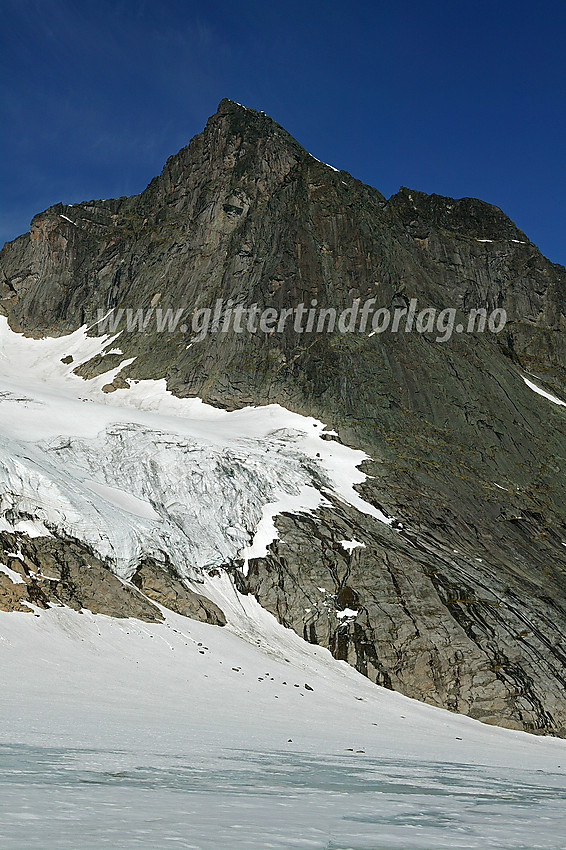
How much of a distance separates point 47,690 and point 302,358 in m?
38.8

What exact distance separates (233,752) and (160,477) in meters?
23.4

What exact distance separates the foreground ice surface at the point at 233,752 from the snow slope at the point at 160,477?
12.8 feet

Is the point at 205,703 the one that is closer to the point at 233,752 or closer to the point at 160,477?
the point at 233,752

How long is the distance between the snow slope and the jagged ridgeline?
1.35 metres

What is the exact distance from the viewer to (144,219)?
262 ft

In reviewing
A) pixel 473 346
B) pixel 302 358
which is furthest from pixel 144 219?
pixel 473 346

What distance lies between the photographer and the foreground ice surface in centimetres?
497

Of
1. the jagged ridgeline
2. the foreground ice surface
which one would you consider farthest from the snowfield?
the jagged ridgeline

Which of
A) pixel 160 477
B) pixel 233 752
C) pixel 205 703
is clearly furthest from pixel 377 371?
pixel 233 752

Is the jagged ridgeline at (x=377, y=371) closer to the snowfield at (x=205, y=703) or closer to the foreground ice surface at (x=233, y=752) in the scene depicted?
the snowfield at (x=205, y=703)

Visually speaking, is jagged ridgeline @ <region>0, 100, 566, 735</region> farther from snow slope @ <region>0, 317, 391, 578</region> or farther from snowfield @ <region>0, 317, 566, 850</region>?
snowfield @ <region>0, 317, 566, 850</region>

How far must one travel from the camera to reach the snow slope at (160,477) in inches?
1056

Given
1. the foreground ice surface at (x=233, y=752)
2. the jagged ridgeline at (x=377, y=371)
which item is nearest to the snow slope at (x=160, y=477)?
the jagged ridgeline at (x=377, y=371)

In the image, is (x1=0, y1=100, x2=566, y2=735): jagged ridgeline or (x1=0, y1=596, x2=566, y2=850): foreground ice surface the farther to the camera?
(x1=0, y1=100, x2=566, y2=735): jagged ridgeline
